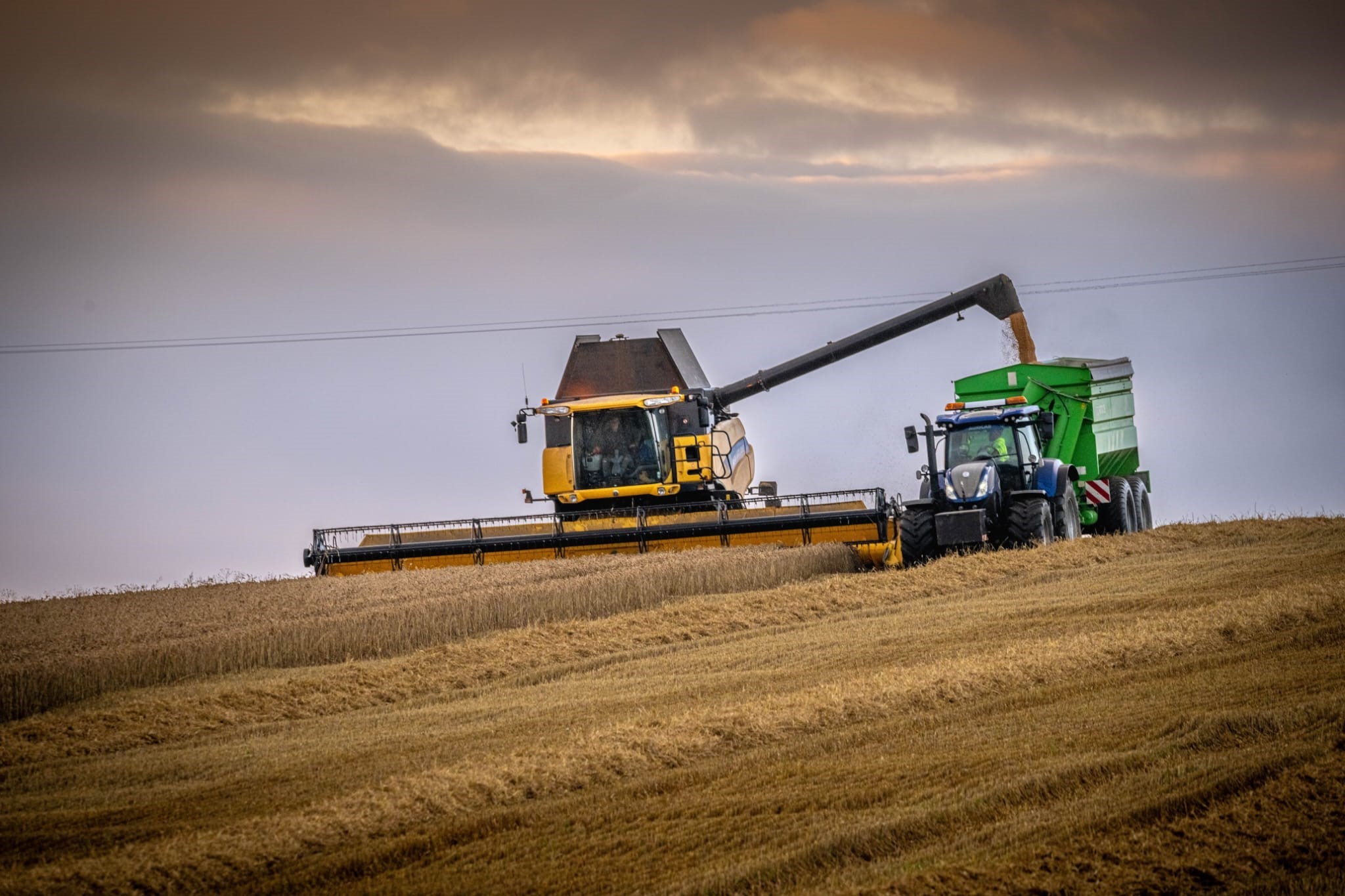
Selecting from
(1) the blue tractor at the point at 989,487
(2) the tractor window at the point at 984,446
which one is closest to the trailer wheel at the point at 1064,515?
(1) the blue tractor at the point at 989,487

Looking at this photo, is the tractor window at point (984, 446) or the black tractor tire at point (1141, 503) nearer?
the tractor window at point (984, 446)

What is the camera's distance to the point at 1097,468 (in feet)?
67.6

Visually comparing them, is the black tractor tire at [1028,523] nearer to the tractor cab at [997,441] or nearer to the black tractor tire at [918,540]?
the tractor cab at [997,441]

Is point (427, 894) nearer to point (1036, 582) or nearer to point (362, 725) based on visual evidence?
point (362, 725)

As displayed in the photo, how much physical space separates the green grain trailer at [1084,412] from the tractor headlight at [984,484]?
3420 millimetres

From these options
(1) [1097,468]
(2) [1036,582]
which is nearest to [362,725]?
(2) [1036,582]

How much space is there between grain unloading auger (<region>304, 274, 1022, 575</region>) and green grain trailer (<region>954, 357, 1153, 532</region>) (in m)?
→ 1.59

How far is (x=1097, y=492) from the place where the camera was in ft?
68.0

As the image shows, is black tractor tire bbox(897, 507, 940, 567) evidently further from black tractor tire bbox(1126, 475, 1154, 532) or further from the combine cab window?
black tractor tire bbox(1126, 475, 1154, 532)

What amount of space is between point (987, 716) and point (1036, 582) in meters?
7.23

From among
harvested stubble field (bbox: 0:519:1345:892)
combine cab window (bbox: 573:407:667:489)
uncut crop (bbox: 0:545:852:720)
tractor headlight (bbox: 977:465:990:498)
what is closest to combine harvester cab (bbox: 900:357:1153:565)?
tractor headlight (bbox: 977:465:990:498)

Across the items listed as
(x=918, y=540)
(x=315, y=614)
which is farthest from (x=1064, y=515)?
(x=315, y=614)

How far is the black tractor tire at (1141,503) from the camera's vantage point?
21.8 m

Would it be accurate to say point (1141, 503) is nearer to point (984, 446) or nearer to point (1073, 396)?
point (1073, 396)
